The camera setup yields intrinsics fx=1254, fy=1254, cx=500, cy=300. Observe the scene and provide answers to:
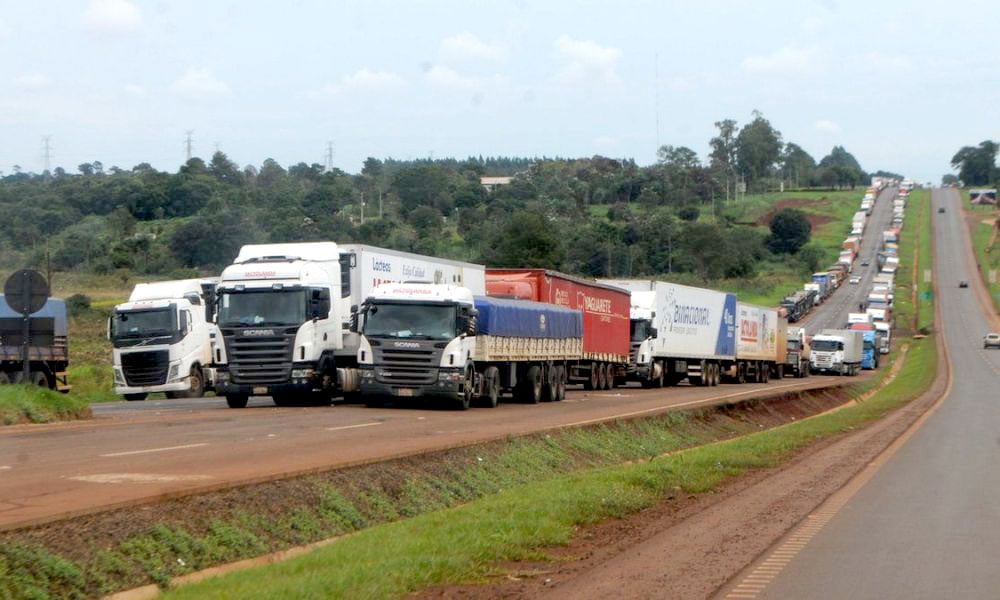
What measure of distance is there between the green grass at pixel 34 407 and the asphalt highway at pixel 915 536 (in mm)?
14833

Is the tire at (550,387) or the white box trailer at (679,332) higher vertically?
the white box trailer at (679,332)

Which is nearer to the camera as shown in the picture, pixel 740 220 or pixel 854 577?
pixel 854 577

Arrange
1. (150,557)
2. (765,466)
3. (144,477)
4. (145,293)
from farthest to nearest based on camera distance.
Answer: (145,293) → (765,466) → (144,477) → (150,557)

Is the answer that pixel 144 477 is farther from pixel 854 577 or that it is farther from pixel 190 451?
pixel 854 577

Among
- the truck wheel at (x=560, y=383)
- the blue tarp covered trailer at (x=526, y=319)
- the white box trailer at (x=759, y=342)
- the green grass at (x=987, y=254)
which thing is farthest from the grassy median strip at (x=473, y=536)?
the green grass at (x=987, y=254)

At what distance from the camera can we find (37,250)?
72.8 metres

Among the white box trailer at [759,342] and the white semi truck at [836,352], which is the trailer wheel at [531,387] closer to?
the white box trailer at [759,342]

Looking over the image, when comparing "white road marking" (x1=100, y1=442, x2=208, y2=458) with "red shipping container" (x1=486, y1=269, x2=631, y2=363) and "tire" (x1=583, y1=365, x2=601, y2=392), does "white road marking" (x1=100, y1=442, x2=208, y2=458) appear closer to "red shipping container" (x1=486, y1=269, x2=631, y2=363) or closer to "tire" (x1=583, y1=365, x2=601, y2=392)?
"red shipping container" (x1=486, y1=269, x2=631, y2=363)

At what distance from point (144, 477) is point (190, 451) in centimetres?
368

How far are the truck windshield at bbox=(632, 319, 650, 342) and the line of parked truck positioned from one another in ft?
8.46

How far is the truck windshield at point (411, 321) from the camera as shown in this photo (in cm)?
2956

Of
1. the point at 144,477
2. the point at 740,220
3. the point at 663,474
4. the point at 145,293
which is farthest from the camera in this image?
the point at 740,220

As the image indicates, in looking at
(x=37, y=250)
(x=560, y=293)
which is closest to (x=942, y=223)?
(x=37, y=250)

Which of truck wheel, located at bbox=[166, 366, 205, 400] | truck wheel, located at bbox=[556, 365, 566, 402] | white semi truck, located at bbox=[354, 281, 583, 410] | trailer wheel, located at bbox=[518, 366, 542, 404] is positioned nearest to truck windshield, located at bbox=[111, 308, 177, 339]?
truck wheel, located at bbox=[166, 366, 205, 400]
